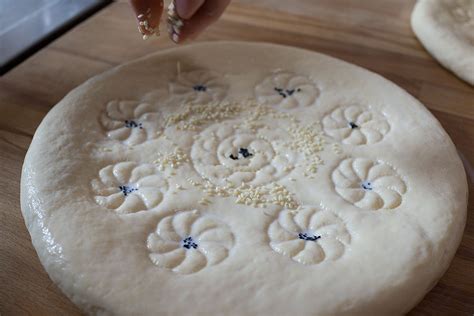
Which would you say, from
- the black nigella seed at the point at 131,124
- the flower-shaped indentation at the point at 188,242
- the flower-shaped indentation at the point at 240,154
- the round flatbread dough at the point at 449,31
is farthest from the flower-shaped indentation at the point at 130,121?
the round flatbread dough at the point at 449,31

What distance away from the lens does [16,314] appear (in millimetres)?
816

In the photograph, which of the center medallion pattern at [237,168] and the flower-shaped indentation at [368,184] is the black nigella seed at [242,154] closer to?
the center medallion pattern at [237,168]

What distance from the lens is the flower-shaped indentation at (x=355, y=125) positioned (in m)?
1.08

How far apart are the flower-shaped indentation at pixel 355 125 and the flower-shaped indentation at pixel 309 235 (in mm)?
218

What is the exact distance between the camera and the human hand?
3.30 feet

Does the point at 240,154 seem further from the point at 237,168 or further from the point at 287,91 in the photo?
the point at 287,91

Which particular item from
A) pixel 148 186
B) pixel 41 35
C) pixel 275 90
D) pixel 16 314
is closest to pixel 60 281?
pixel 16 314

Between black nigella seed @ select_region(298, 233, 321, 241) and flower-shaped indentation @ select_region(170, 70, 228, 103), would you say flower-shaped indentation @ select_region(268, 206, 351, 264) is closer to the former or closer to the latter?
black nigella seed @ select_region(298, 233, 321, 241)

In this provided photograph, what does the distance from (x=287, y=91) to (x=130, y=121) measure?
0.35 m

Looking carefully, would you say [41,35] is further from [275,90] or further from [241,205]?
[241,205]

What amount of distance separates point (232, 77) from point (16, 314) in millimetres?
670

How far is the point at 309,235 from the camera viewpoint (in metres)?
0.89

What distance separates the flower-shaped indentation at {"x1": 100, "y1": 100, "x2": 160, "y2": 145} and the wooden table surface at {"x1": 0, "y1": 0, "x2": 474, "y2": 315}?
19 cm

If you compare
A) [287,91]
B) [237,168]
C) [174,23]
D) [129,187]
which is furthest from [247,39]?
[129,187]
